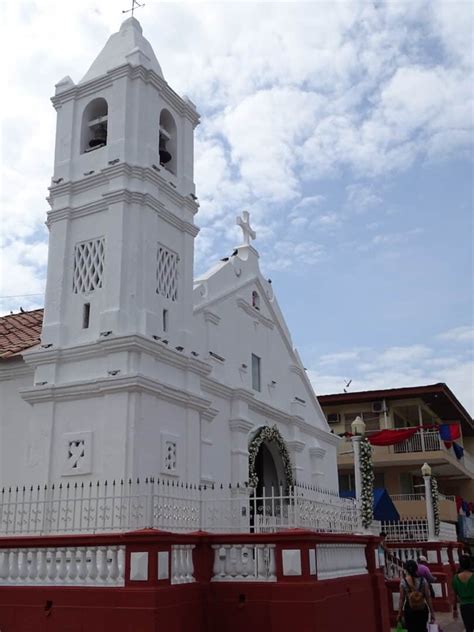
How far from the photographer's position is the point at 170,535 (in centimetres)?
986

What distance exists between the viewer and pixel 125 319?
1502 centimetres

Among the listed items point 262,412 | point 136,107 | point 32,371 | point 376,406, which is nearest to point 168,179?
point 136,107

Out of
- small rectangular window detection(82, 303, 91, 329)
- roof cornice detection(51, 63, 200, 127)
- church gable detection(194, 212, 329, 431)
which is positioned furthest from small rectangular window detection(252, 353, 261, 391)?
roof cornice detection(51, 63, 200, 127)

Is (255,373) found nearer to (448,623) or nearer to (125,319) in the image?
(125,319)

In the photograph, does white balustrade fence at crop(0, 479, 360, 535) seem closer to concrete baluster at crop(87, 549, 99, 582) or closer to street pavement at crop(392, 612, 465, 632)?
concrete baluster at crop(87, 549, 99, 582)

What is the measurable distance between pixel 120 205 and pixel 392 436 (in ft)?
63.0

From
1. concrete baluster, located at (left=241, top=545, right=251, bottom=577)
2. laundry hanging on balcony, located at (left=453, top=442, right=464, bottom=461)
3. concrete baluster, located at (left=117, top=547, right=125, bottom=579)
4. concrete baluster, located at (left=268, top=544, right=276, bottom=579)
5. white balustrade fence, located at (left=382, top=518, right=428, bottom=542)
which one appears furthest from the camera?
laundry hanging on balcony, located at (left=453, top=442, right=464, bottom=461)

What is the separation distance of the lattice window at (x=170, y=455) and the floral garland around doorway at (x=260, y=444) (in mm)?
3943

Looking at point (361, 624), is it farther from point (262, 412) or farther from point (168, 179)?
point (168, 179)

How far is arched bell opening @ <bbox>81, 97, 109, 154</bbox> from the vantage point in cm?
1717

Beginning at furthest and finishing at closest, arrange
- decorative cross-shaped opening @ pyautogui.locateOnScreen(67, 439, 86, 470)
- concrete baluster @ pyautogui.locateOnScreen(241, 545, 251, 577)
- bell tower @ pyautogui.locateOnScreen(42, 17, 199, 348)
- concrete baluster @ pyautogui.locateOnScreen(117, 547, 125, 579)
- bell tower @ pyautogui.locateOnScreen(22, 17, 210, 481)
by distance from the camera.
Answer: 1. bell tower @ pyautogui.locateOnScreen(42, 17, 199, 348)
2. bell tower @ pyautogui.locateOnScreen(22, 17, 210, 481)
3. decorative cross-shaped opening @ pyautogui.locateOnScreen(67, 439, 86, 470)
4. concrete baluster @ pyautogui.locateOnScreen(241, 545, 251, 577)
5. concrete baluster @ pyautogui.locateOnScreen(117, 547, 125, 579)

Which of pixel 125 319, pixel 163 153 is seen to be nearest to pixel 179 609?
pixel 125 319

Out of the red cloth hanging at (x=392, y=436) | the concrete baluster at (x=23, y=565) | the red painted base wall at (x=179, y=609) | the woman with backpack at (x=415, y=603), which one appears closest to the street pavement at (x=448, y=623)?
the woman with backpack at (x=415, y=603)

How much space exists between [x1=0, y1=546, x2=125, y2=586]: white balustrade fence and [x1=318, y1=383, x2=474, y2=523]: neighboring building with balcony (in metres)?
23.0
